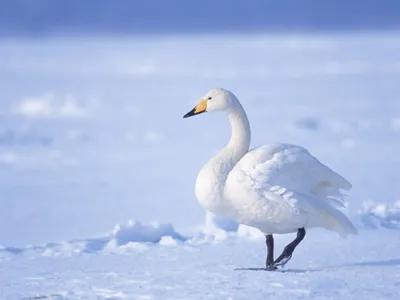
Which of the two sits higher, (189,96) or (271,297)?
(189,96)

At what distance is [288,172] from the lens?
4.84m

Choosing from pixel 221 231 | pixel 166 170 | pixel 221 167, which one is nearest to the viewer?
pixel 221 167

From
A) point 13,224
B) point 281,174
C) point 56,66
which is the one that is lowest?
point 13,224

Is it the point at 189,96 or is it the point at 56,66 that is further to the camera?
the point at 56,66

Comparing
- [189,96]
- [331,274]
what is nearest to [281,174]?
[331,274]

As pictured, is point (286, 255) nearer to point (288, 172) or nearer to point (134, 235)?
point (288, 172)

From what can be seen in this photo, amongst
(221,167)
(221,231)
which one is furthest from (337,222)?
(221,231)

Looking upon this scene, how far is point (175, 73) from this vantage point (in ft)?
69.1

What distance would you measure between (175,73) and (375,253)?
1595cm

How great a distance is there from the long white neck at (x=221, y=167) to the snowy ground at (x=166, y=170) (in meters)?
0.38

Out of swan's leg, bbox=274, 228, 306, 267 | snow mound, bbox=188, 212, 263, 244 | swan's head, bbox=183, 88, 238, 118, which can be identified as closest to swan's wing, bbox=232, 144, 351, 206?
swan's leg, bbox=274, 228, 306, 267

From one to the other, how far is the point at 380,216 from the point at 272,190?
1998 millimetres

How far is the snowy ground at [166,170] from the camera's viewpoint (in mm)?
4691

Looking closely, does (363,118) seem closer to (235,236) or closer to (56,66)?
(235,236)
